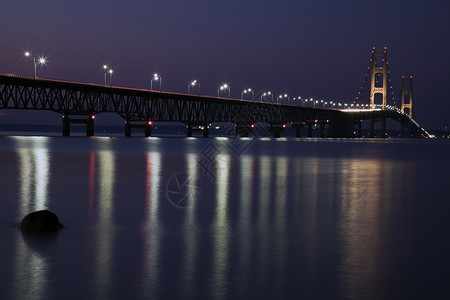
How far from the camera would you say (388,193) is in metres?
19.4

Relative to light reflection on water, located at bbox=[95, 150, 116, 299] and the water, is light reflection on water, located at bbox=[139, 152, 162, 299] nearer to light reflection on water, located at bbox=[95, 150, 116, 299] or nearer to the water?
the water

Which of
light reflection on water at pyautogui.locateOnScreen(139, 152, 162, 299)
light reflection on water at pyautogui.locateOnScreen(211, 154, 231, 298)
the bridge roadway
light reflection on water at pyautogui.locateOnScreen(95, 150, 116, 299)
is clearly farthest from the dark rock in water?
the bridge roadway

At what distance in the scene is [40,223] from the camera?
1154cm

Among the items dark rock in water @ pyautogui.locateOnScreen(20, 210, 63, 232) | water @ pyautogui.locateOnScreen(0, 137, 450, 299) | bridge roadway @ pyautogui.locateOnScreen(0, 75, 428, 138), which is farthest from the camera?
bridge roadway @ pyautogui.locateOnScreen(0, 75, 428, 138)

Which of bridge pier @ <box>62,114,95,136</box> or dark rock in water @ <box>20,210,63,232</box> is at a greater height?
bridge pier @ <box>62,114,95,136</box>

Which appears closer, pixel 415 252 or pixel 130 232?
pixel 415 252

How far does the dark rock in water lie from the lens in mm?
11485

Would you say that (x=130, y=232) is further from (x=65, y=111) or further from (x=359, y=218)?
(x=65, y=111)

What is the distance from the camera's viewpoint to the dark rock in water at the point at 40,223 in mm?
11485

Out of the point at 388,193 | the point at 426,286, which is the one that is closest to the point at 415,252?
the point at 426,286

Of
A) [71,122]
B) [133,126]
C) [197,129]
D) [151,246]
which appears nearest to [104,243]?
[151,246]

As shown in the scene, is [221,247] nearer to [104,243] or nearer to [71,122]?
[104,243]

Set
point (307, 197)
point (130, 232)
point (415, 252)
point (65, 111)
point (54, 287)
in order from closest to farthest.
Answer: point (54, 287)
point (415, 252)
point (130, 232)
point (307, 197)
point (65, 111)

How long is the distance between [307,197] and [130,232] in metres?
7.82
